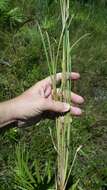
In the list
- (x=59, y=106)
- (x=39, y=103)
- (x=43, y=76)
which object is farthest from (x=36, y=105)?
(x=43, y=76)

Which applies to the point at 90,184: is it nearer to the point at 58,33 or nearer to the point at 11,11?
the point at 58,33

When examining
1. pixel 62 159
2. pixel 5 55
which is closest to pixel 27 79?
pixel 5 55

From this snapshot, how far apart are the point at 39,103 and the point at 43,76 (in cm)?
185

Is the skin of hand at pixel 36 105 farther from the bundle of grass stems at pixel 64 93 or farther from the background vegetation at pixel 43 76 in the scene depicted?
the background vegetation at pixel 43 76

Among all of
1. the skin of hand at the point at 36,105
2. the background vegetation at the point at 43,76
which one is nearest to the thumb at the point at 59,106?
the skin of hand at the point at 36,105

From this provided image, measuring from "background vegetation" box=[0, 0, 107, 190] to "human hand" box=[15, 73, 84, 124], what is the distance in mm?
340

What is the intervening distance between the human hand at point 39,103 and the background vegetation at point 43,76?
13.4 inches

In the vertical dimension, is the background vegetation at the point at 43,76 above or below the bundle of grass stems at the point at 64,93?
below

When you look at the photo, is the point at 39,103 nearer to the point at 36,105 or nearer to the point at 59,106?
the point at 36,105

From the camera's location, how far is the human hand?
220 cm

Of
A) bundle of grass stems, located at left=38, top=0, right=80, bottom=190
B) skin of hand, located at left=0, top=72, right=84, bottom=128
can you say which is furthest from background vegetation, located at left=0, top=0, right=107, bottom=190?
bundle of grass stems, located at left=38, top=0, right=80, bottom=190

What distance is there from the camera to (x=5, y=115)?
7.79 feet

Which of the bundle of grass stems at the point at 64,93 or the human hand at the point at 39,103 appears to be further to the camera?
the human hand at the point at 39,103

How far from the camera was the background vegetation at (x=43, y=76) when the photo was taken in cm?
321
